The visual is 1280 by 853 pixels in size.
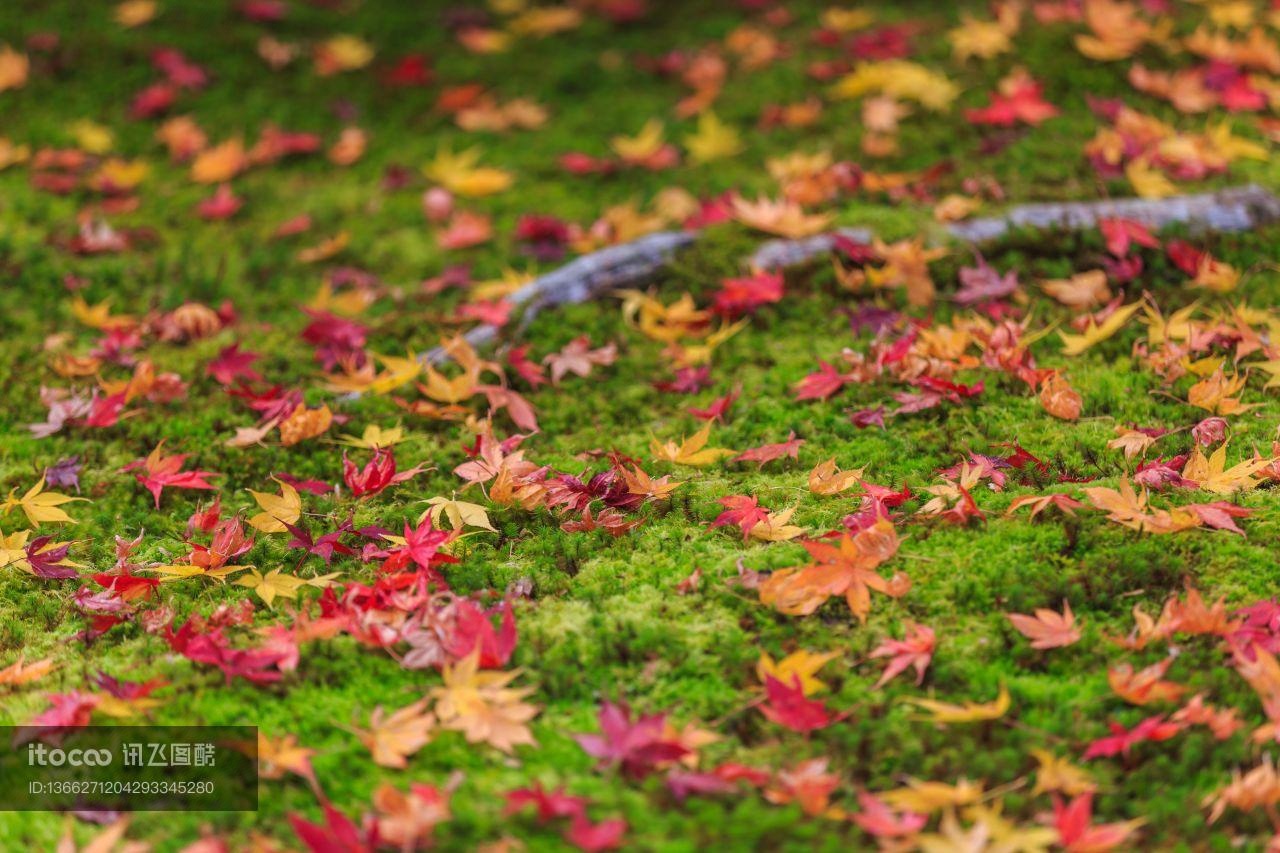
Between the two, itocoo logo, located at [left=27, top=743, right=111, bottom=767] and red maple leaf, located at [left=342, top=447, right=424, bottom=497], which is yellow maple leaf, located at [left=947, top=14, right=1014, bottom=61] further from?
itocoo logo, located at [left=27, top=743, right=111, bottom=767]

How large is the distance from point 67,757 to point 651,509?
1.36m

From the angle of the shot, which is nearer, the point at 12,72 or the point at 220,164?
the point at 220,164

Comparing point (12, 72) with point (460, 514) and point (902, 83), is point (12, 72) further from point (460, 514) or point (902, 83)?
point (902, 83)

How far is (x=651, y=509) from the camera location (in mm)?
2703

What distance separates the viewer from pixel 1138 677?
2.09 meters

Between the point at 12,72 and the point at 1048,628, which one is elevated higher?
the point at 12,72

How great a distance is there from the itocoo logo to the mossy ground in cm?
12

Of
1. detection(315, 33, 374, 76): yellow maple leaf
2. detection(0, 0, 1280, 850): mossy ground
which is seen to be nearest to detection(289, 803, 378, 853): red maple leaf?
detection(0, 0, 1280, 850): mossy ground

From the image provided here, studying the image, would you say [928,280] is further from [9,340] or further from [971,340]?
[9,340]

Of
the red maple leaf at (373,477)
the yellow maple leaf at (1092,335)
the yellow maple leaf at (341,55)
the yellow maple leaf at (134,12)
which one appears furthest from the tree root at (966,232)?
the yellow maple leaf at (134,12)

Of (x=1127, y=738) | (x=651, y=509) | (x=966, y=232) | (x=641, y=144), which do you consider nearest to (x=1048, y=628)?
(x=1127, y=738)

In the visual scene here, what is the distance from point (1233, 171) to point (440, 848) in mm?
3570

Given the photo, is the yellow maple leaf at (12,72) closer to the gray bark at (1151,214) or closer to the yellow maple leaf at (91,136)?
Answer: the yellow maple leaf at (91,136)

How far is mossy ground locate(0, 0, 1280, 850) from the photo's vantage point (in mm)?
2008
